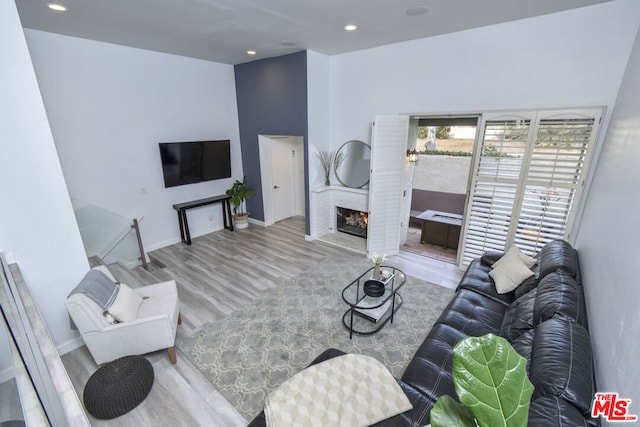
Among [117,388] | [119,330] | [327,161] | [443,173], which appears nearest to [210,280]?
[119,330]

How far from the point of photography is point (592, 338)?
1950mm

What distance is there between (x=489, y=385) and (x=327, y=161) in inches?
195

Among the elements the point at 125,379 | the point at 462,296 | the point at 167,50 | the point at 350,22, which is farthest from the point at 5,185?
the point at 462,296

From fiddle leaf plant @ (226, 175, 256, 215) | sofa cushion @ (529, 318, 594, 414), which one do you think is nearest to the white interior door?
fiddle leaf plant @ (226, 175, 256, 215)

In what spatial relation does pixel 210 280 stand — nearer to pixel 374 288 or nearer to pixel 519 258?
pixel 374 288

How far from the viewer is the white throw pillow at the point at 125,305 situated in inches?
95.7

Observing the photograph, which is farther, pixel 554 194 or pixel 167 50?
pixel 167 50

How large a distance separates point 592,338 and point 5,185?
4591 mm

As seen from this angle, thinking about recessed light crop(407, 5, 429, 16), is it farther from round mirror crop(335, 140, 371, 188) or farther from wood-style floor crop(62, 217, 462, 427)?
wood-style floor crop(62, 217, 462, 427)

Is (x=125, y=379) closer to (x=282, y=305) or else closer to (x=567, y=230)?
(x=282, y=305)

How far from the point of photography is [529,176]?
11.3 ft

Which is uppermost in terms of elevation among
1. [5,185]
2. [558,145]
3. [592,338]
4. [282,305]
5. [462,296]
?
[558,145]

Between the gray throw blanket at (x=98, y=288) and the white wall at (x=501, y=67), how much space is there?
13.7 ft

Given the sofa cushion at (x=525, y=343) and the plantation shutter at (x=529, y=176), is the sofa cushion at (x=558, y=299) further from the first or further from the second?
the plantation shutter at (x=529, y=176)
